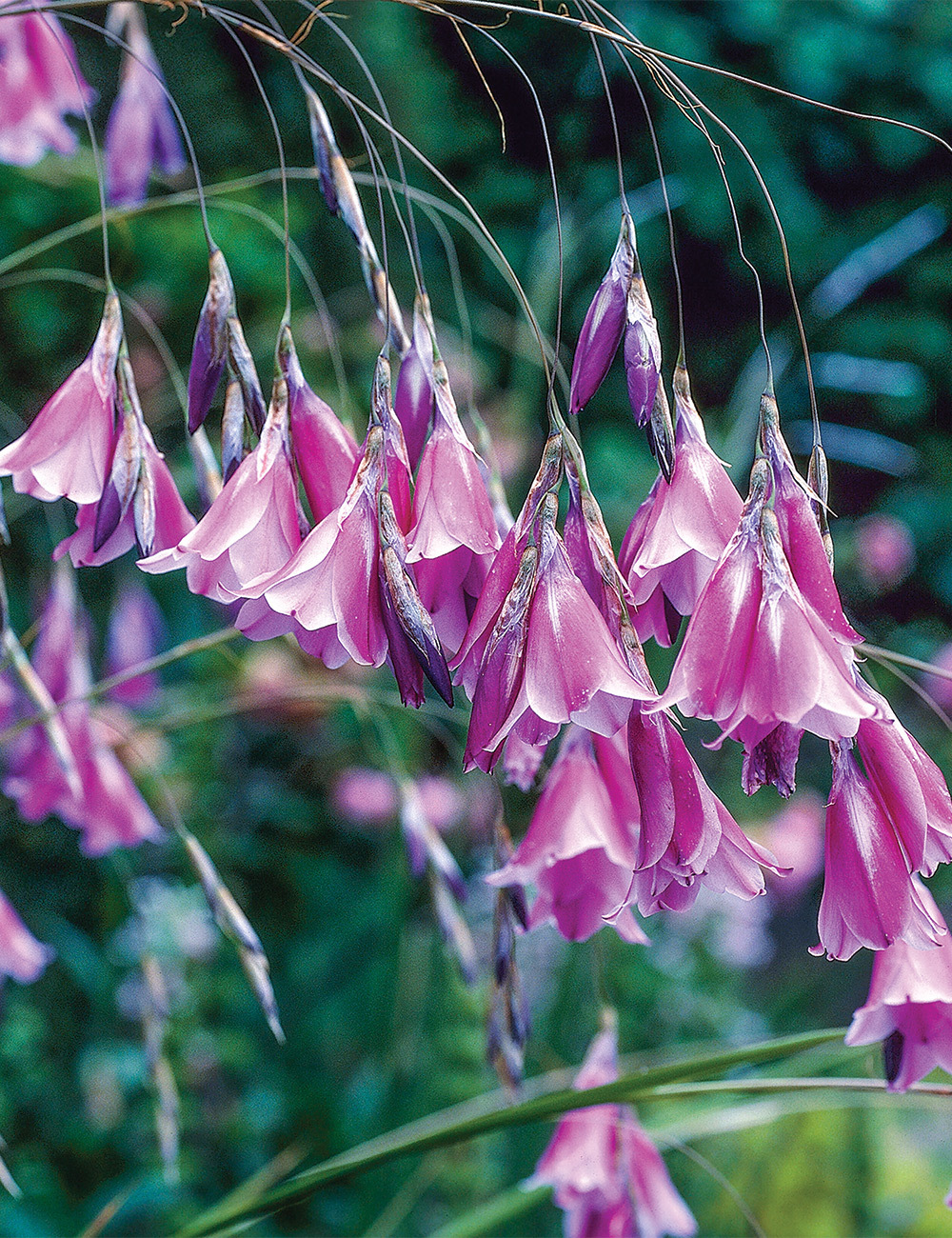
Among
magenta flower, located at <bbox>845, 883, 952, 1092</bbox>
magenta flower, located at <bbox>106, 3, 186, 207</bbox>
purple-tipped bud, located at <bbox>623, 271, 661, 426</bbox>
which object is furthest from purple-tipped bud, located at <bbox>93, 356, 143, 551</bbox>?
magenta flower, located at <bbox>106, 3, 186, 207</bbox>

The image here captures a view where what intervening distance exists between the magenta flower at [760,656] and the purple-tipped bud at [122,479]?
267 mm

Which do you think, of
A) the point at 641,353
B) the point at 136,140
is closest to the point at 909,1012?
the point at 641,353

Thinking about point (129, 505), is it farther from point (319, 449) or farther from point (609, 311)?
point (609, 311)

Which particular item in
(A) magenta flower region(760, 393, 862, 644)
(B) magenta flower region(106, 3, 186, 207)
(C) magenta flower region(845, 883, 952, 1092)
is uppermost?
(B) magenta flower region(106, 3, 186, 207)

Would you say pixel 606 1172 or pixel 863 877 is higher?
pixel 863 877

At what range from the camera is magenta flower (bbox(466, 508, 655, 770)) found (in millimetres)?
386

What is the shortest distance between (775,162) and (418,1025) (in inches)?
69.3

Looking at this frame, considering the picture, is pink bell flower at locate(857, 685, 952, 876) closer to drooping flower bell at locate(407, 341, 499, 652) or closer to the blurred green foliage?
drooping flower bell at locate(407, 341, 499, 652)

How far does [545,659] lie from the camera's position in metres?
0.39

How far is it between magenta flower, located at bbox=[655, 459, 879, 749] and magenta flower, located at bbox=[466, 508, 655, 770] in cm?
3

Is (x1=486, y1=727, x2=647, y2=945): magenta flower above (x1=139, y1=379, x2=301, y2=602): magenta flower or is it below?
below

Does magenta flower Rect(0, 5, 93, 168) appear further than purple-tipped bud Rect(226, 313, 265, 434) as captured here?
Yes

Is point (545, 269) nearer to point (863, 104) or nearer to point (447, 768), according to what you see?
point (447, 768)

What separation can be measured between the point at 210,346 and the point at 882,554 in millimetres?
1619
